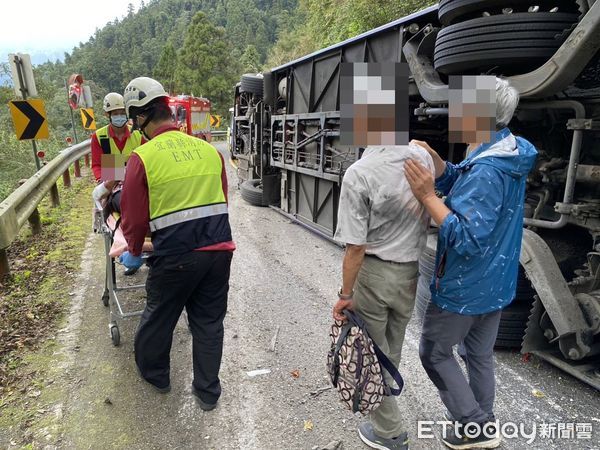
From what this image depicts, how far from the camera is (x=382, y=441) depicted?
2.45 metres

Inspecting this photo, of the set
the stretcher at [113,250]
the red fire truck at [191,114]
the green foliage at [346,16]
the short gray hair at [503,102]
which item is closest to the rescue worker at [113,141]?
the stretcher at [113,250]

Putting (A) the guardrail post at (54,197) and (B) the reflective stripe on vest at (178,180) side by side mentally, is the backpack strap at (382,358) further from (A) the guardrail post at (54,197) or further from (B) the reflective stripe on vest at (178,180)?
(A) the guardrail post at (54,197)

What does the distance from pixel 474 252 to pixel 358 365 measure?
0.78 metres

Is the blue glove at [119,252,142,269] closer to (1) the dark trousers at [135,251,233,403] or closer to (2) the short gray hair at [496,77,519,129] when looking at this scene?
(1) the dark trousers at [135,251,233,403]

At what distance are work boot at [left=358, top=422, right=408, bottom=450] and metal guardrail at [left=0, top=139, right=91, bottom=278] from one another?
3477mm

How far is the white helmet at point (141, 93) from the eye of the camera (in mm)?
2688

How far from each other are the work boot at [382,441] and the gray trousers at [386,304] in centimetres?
3

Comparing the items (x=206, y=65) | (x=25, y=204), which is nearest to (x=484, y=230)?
(x=25, y=204)

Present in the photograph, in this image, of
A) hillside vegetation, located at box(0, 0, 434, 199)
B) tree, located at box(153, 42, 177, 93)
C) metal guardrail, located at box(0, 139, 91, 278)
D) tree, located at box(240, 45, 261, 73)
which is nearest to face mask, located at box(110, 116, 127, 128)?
metal guardrail, located at box(0, 139, 91, 278)

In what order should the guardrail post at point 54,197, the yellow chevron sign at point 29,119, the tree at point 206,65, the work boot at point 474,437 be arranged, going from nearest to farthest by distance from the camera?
the work boot at point 474,437 < the yellow chevron sign at point 29,119 < the guardrail post at point 54,197 < the tree at point 206,65

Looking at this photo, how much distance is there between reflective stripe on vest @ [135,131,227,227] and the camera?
2.54 metres

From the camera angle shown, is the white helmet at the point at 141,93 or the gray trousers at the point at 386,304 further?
the white helmet at the point at 141,93

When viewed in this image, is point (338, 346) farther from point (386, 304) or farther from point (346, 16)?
point (346, 16)

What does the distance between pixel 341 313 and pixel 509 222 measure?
0.94 m
